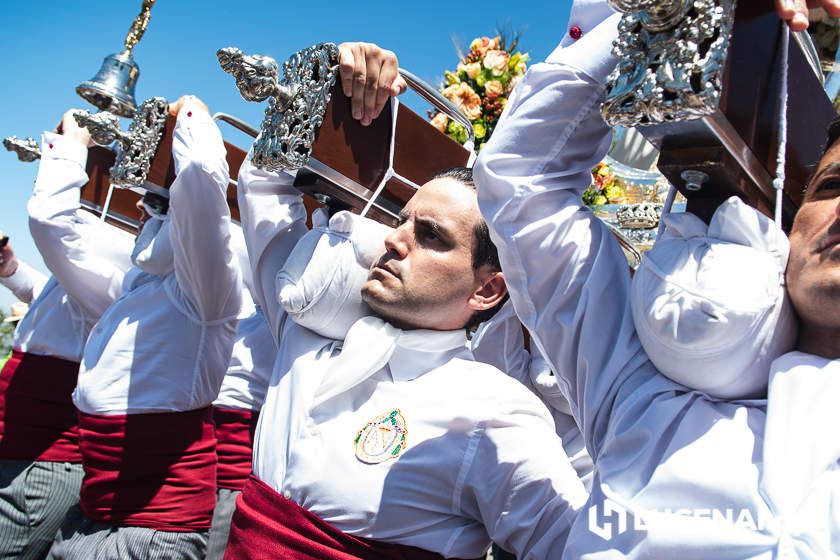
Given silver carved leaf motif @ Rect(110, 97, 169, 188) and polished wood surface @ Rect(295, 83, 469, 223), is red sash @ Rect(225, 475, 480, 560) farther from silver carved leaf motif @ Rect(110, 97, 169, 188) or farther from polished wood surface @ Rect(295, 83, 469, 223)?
silver carved leaf motif @ Rect(110, 97, 169, 188)

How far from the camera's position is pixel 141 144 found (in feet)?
8.55

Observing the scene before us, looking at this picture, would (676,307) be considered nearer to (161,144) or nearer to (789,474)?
(789,474)

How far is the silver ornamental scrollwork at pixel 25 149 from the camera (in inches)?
147

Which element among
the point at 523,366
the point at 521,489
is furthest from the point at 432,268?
the point at 523,366

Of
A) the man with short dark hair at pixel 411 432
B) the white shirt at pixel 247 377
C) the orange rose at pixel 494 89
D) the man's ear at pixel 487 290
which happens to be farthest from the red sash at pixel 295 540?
the orange rose at pixel 494 89

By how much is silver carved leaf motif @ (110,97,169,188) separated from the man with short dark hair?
3.38 feet

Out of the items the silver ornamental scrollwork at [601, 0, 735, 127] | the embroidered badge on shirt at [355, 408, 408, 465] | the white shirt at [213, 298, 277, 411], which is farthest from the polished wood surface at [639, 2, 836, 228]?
the white shirt at [213, 298, 277, 411]

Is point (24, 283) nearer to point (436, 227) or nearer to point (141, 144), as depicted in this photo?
point (141, 144)

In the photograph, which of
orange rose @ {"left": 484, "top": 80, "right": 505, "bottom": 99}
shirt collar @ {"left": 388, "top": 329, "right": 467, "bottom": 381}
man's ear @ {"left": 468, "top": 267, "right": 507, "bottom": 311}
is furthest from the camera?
orange rose @ {"left": 484, "top": 80, "right": 505, "bottom": 99}

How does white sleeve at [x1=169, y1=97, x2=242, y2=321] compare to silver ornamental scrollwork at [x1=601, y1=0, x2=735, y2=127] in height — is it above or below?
below

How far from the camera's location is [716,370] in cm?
104

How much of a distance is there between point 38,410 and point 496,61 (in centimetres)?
249

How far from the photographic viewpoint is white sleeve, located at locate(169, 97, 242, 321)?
230 centimetres

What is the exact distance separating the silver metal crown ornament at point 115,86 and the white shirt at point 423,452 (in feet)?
5.25
